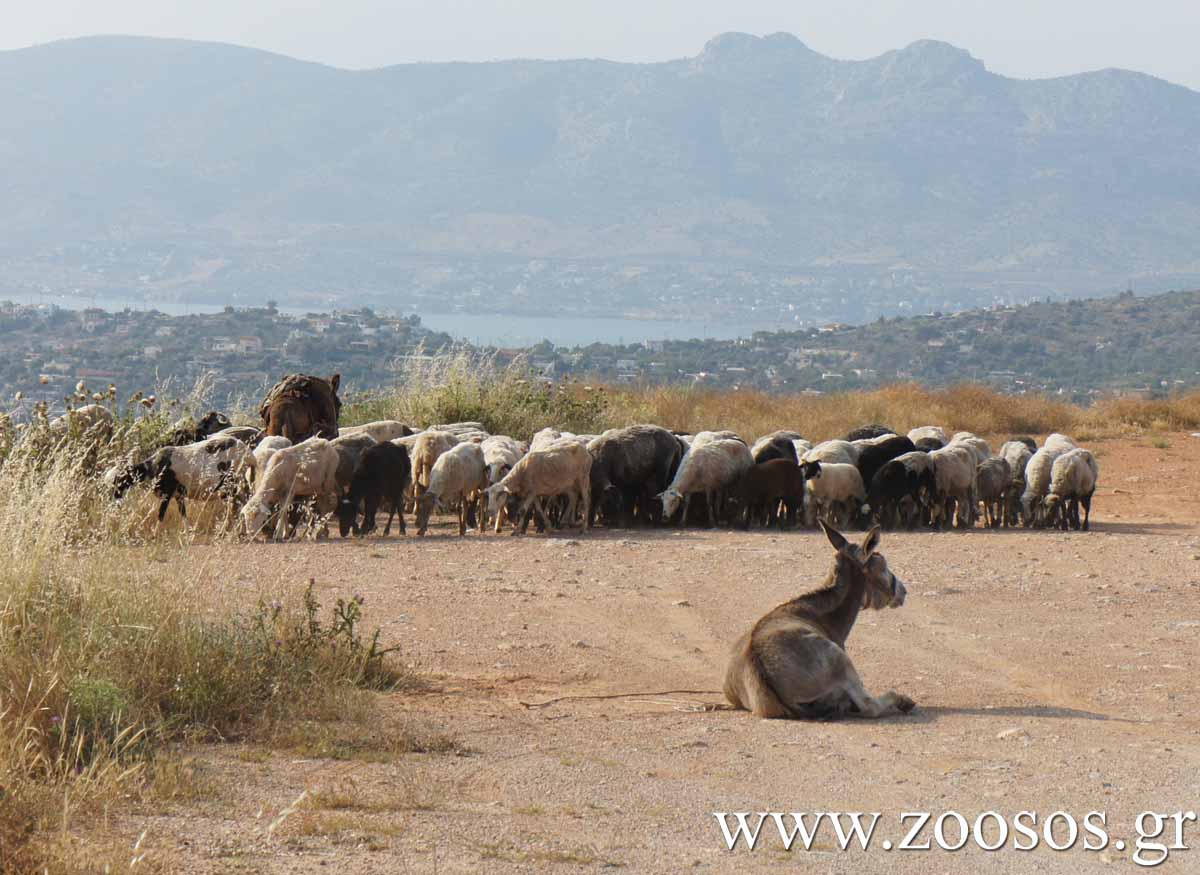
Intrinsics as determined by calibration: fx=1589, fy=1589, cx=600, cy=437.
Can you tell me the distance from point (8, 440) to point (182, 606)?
6.64 meters

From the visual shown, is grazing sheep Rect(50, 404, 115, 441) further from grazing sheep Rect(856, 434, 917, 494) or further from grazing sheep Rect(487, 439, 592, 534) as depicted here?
grazing sheep Rect(856, 434, 917, 494)

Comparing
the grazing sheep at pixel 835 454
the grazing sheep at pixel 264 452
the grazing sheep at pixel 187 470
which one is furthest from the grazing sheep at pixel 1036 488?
the grazing sheep at pixel 187 470

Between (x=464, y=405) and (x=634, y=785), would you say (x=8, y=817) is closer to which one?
(x=634, y=785)

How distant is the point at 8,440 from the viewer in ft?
45.4

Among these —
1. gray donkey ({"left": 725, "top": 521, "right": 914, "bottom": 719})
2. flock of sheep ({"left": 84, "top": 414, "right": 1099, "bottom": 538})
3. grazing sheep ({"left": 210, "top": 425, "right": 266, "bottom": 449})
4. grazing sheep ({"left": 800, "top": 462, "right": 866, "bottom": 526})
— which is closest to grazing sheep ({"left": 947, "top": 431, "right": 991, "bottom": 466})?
flock of sheep ({"left": 84, "top": 414, "right": 1099, "bottom": 538})

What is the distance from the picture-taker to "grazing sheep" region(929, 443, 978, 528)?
16750 mm

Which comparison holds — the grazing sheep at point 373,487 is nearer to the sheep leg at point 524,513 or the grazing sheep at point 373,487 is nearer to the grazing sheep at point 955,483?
the sheep leg at point 524,513

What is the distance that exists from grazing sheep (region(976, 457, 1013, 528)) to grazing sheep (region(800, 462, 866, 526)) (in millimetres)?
1434

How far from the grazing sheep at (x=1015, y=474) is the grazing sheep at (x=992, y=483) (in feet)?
0.35

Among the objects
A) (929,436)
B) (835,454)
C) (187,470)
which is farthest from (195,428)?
(929,436)

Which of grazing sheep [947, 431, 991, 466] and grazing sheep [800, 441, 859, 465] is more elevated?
grazing sheep [947, 431, 991, 466]

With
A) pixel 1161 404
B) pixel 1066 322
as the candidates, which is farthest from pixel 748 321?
pixel 1161 404

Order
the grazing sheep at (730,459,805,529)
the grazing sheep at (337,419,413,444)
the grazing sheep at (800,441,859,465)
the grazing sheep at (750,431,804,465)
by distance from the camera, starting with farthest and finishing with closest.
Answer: the grazing sheep at (337,419,413,444) → the grazing sheep at (750,431,804,465) → the grazing sheep at (800,441,859,465) → the grazing sheep at (730,459,805,529)

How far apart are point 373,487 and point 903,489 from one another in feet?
18.0
